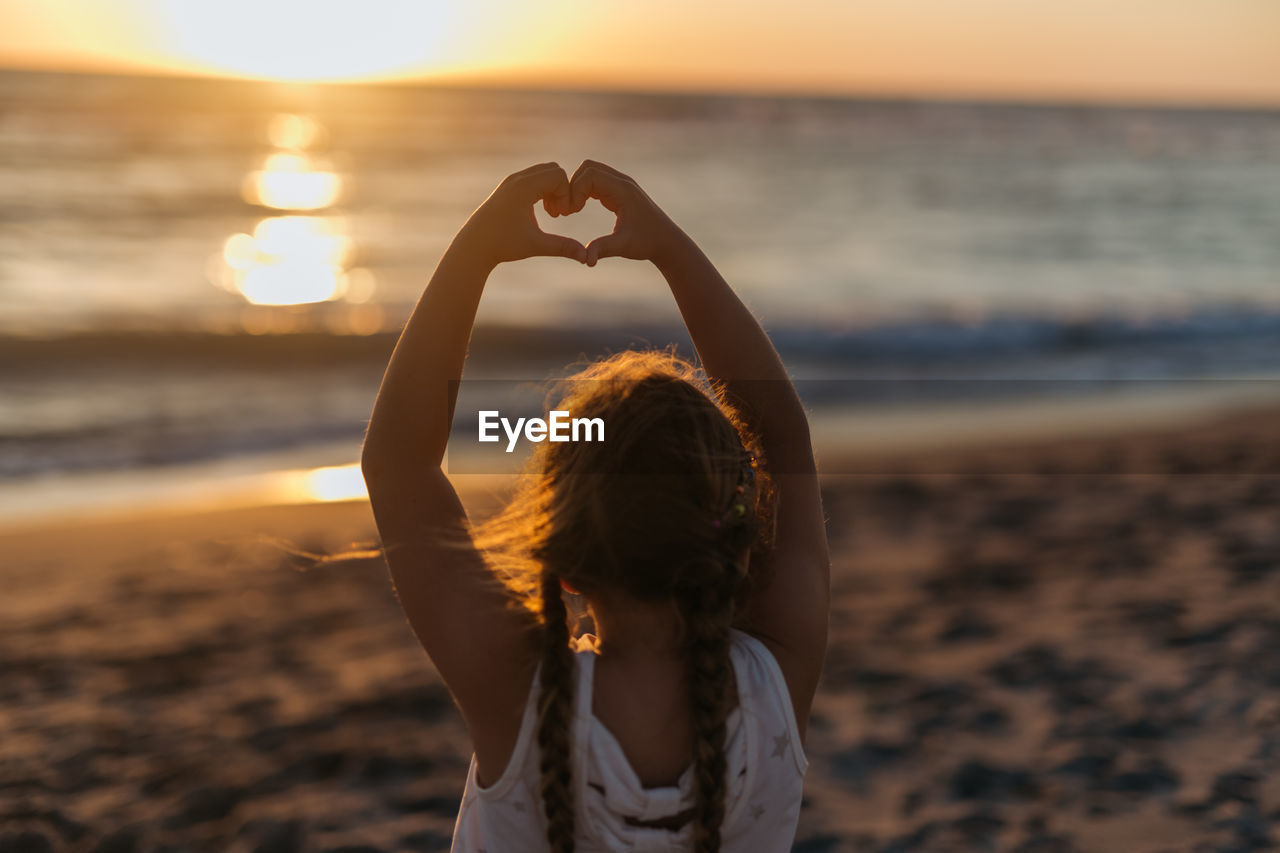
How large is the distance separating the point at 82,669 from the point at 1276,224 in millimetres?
23562

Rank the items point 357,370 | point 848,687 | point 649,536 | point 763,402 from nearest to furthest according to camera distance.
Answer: point 649,536 → point 763,402 → point 848,687 → point 357,370

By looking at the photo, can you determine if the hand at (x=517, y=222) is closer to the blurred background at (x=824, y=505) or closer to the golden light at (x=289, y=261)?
the blurred background at (x=824, y=505)

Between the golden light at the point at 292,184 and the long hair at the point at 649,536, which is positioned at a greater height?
the golden light at the point at 292,184

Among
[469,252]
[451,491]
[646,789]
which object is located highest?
[469,252]

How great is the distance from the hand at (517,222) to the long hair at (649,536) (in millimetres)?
266

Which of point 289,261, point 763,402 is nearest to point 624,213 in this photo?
point 763,402

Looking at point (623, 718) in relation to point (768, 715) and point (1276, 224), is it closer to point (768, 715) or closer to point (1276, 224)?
point (768, 715)

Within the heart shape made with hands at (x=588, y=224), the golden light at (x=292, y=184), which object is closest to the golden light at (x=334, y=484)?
the heart shape made with hands at (x=588, y=224)

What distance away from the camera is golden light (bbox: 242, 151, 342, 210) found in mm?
22750

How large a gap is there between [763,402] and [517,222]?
1.53 ft

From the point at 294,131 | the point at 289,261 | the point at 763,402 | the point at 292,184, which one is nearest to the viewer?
the point at 763,402

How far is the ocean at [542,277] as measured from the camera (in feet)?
31.5

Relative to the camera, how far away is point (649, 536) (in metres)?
1.29

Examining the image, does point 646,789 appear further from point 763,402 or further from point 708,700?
point 763,402
